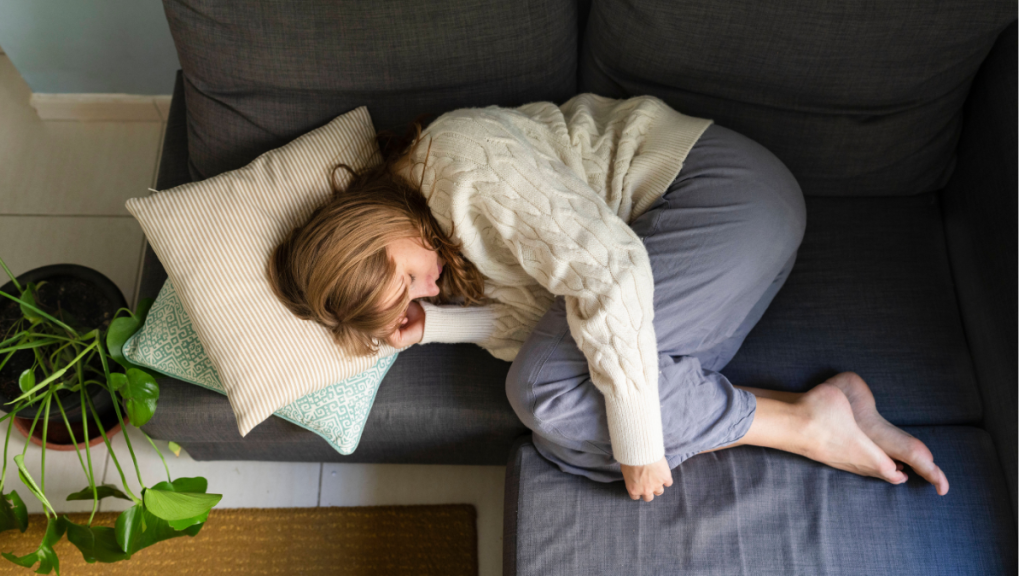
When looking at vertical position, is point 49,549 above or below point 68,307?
below

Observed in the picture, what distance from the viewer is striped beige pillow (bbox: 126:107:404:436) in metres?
1.04

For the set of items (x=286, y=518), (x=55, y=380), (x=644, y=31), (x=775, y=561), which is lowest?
(x=286, y=518)

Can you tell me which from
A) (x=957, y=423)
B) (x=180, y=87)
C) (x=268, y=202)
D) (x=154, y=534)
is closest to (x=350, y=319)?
(x=268, y=202)

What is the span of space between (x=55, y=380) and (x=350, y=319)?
2.01ft

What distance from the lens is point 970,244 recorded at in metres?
1.22

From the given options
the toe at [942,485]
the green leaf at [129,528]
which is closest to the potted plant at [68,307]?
the green leaf at [129,528]

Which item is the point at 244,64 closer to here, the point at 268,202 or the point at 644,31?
the point at 268,202

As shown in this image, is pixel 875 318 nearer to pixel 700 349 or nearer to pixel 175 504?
pixel 700 349

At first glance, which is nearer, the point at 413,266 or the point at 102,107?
the point at 413,266

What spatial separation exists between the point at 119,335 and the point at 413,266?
555 millimetres

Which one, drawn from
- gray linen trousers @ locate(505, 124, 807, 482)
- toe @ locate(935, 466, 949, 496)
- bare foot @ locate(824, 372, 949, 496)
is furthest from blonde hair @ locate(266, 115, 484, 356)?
toe @ locate(935, 466, 949, 496)

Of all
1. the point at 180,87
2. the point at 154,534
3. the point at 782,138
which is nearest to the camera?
the point at 154,534

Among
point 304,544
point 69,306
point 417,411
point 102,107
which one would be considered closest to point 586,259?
point 417,411

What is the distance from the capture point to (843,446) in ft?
3.57
